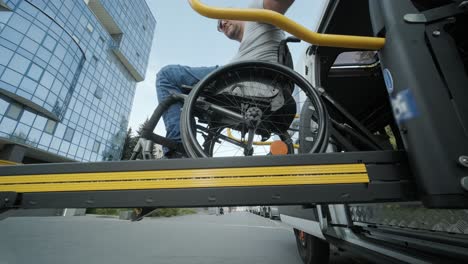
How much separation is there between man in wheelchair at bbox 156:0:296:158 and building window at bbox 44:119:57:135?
24.1 m

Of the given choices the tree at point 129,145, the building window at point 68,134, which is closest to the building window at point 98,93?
the building window at point 68,134

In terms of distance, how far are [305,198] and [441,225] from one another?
1339 mm

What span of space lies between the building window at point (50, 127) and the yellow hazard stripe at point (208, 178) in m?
24.7

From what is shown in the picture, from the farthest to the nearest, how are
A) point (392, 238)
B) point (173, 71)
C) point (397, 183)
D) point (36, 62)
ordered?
point (36, 62) < point (173, 71) < point (392, 238) < point (397, 183)

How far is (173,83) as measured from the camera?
2.01 m

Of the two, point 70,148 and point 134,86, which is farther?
point 134,86

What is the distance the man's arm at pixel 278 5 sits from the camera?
64.5 inches

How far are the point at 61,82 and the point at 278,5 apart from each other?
2560 cm

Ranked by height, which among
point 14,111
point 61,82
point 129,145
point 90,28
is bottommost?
point 14,111

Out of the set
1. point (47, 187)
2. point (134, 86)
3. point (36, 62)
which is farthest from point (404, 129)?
point (134, 86)

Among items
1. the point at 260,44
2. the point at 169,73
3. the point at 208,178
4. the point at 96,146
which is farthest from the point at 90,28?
the point at 208,178

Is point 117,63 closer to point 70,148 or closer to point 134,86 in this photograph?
point 134,86

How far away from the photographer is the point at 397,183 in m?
0.95

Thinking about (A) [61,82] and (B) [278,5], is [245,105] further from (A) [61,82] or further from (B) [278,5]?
(A) [61,82]
